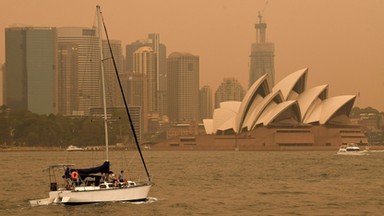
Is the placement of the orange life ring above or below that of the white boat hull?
above

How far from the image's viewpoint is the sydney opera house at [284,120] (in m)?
117

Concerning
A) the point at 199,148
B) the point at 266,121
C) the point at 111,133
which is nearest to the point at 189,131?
the point at 111,133

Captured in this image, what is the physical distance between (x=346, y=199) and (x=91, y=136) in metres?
110

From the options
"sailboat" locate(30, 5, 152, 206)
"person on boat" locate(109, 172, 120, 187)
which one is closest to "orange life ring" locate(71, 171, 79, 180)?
"sailboat" locate(30, 5, 152, 206)

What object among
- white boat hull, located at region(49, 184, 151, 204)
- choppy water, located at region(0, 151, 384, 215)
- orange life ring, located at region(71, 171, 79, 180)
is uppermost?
orange life ring, located at region(71, 171, 79, 180)

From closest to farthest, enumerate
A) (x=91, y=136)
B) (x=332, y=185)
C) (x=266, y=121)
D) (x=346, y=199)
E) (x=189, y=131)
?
1. (x=346, y=199)
2. (x=332, y=185)
3. (x=266, y=121)
4. (x=91, y=136)
5. (x=189, y=131)

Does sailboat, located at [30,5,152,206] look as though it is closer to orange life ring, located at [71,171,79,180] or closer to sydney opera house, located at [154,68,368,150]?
orange life ring, located at [71,171,79,180]

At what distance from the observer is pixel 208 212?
35844mm

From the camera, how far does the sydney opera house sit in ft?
384

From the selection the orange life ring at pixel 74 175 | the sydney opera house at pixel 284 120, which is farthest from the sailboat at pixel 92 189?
the sydney opera house at pixel 284 120

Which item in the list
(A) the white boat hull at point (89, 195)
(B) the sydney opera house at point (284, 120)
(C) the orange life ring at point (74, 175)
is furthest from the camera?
(B) the sydney opera house at point (284, 120)

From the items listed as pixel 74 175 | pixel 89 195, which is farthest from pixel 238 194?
pixel 74 175

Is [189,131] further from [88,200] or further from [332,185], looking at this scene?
[88,200]

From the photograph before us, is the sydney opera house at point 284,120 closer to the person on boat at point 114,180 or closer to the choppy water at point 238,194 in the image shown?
the choppy water at point 238,194
